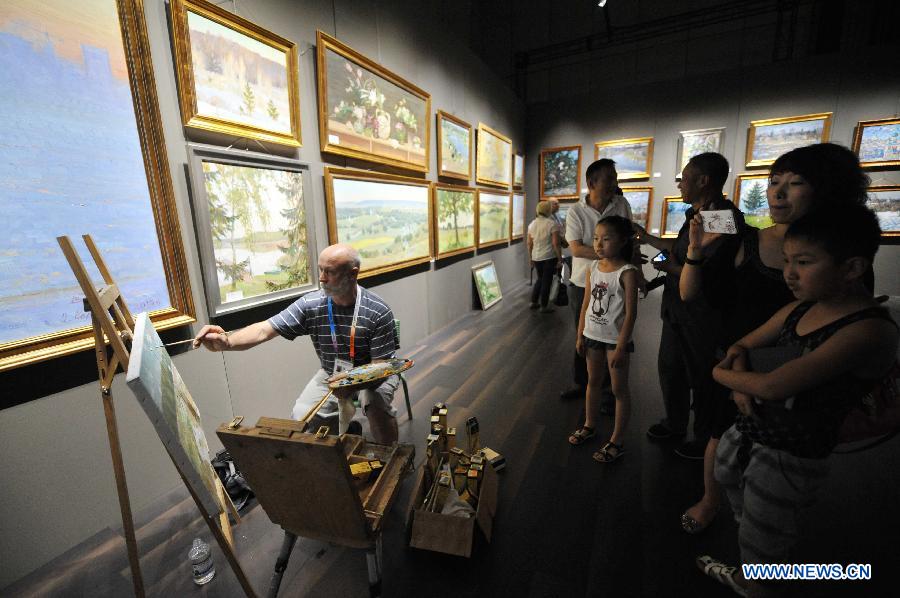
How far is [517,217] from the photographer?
771cm

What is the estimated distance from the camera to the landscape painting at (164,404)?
953mm

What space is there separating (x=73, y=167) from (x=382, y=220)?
2234 mm

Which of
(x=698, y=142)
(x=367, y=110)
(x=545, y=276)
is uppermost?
(x=698, y=142)

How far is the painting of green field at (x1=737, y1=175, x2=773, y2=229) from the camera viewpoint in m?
6.12

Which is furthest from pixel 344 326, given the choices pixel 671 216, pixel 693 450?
pixel 671 216

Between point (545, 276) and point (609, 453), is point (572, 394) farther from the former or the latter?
point (545, 276)

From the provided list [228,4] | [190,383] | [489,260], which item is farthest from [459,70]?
[190,383]

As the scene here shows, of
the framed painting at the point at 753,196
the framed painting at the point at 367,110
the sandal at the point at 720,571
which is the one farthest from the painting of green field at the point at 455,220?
the framed painting at the point at 753,196

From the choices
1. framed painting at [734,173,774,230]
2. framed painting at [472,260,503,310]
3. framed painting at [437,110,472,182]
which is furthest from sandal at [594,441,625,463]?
framed painting at [734,173,774,230]

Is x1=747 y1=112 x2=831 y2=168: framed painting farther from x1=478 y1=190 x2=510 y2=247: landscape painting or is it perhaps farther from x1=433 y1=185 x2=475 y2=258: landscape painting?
x1=433 y1=185 x2=475 y2=258: landscape painting

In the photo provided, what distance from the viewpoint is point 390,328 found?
2.12 meters

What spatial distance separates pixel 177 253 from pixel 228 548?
149 centimetres

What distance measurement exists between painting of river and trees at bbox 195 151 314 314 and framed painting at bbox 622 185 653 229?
6466mm

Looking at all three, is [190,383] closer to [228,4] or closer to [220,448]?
[220,448]
